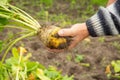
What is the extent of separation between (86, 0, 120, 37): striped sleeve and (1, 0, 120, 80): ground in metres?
1.25

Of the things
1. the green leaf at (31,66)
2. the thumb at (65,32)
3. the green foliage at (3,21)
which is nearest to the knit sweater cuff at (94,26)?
the thumb at (65,32)

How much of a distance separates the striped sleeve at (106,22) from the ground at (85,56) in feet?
4.10

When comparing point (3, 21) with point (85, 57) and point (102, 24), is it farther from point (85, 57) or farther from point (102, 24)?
point (85, 57)

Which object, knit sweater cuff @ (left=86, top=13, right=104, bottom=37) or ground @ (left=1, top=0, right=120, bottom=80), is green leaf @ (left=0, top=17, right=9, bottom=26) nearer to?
knit sweater cuff @ (left=86, top=13, right=104, bottom=37)

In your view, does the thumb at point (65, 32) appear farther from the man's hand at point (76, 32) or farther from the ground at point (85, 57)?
the ground at point (85, 57)

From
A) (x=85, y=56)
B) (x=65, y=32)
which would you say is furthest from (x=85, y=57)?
(x=65, y=32)

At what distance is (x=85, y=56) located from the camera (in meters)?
3.94

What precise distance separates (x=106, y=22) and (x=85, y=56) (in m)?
1.67

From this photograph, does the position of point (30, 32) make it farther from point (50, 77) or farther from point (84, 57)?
point (84, 57)

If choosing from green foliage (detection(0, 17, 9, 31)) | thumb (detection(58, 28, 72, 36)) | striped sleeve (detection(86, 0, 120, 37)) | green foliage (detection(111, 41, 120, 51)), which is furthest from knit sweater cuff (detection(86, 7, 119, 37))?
green foliage (detection(111, 41, 120, 51))

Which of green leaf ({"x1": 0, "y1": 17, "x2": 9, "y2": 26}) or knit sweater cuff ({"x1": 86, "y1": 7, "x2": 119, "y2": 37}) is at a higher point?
green leaf ({"x1": 0, "y1": 17, "x2": 9, "y2": 26})

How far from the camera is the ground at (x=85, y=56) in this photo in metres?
3.65

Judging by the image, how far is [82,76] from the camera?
3.55m

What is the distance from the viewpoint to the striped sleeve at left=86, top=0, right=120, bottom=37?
89.9 inches
